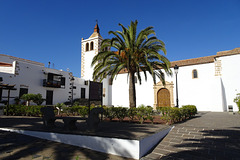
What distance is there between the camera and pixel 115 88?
25172 millimetres

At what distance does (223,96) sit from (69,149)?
18.3m

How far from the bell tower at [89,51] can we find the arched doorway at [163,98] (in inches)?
471

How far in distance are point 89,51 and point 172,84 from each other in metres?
14.8

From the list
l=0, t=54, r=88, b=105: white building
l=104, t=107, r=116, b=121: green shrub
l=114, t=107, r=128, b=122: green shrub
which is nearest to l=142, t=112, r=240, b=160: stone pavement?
l=114, t=107, r=128, b=122: green shrub

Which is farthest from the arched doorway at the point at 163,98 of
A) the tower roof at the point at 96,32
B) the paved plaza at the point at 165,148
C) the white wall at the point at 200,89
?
the paved plaza at the point at 165,148

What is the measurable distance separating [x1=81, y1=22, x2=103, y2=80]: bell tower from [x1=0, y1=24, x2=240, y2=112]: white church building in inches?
83.0

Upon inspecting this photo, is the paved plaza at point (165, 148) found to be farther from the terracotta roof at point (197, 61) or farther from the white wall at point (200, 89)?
the terracotta roof at point (197, 61)

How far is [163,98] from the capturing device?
68.8 ft

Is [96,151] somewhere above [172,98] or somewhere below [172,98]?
below

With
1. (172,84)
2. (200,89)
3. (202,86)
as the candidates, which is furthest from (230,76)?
(172,84)

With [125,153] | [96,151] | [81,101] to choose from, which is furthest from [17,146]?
[81,101]

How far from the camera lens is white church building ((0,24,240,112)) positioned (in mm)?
17109

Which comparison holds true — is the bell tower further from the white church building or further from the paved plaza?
the paved plaza

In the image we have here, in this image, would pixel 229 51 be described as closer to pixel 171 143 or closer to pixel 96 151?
pixel 171 143
